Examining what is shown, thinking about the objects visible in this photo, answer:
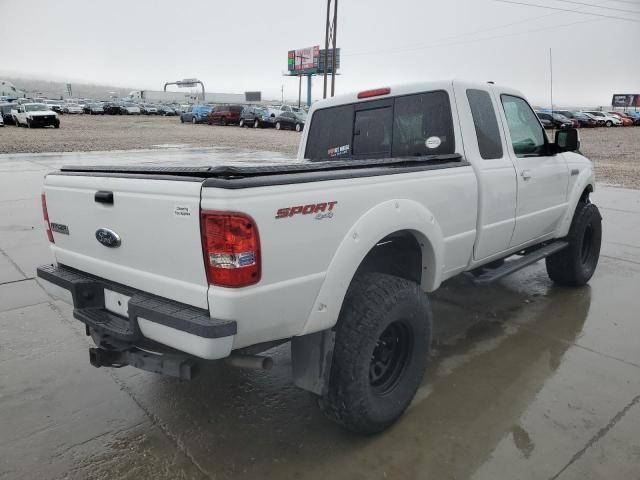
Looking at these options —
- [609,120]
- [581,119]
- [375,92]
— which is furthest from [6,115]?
[609,120]

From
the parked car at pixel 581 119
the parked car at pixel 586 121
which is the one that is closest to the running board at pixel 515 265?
the parked car at pixel 581 119

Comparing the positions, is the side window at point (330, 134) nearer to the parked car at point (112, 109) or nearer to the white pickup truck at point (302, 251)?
the white pickup truck at point (302, 251)

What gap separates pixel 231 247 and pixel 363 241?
723 millimetres

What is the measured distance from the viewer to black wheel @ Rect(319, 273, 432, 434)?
2416 mm

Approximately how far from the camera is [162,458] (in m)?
2.50

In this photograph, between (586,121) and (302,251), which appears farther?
(586,121)

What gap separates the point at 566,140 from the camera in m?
4.23

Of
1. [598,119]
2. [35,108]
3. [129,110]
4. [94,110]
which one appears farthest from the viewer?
[129,110]

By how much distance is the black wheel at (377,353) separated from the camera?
2.42m

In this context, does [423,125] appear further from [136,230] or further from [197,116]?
[197,116]

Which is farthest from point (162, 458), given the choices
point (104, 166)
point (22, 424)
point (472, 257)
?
point (472, 257)

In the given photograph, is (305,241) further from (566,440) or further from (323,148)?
(323,148)

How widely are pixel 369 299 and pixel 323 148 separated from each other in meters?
2.11

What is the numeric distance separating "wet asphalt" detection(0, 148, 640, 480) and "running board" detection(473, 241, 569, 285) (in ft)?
1.77
